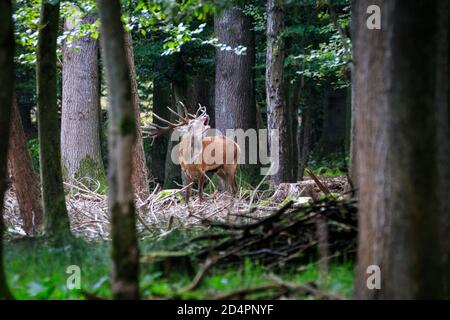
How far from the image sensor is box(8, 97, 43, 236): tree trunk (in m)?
10.2

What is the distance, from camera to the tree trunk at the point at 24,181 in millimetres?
10211

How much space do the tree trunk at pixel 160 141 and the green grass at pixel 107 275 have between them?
673 inches

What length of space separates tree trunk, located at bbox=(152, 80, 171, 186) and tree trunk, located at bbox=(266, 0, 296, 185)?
891cm

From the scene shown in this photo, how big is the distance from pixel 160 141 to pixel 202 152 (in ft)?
31.6

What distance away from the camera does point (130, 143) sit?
16.5 feet

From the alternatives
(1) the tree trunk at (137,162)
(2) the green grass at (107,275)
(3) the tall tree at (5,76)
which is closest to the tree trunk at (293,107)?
(1) the tree trunk at (137,162)

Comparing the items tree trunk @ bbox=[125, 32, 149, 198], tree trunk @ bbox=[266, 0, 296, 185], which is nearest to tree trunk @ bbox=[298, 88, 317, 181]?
tree trunk @ bbox=[266, 0, 296, 185]

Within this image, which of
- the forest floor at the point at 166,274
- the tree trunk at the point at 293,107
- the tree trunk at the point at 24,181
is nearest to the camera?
the forest floor at the point at 166,274

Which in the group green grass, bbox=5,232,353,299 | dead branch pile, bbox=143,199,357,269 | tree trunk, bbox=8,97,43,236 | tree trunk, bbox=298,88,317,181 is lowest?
green grass, bbox=5,232,353,299

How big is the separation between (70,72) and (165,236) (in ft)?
33.0

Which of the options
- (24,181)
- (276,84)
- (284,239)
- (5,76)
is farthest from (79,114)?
(5,76)

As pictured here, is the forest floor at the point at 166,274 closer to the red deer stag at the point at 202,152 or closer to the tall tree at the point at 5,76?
the tall tree at the point at 5,76

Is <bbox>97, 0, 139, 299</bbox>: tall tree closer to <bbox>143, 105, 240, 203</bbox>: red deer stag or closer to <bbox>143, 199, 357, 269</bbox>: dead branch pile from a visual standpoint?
<bbox>143, 199, 357, 269</bbox>: dead branch pile
